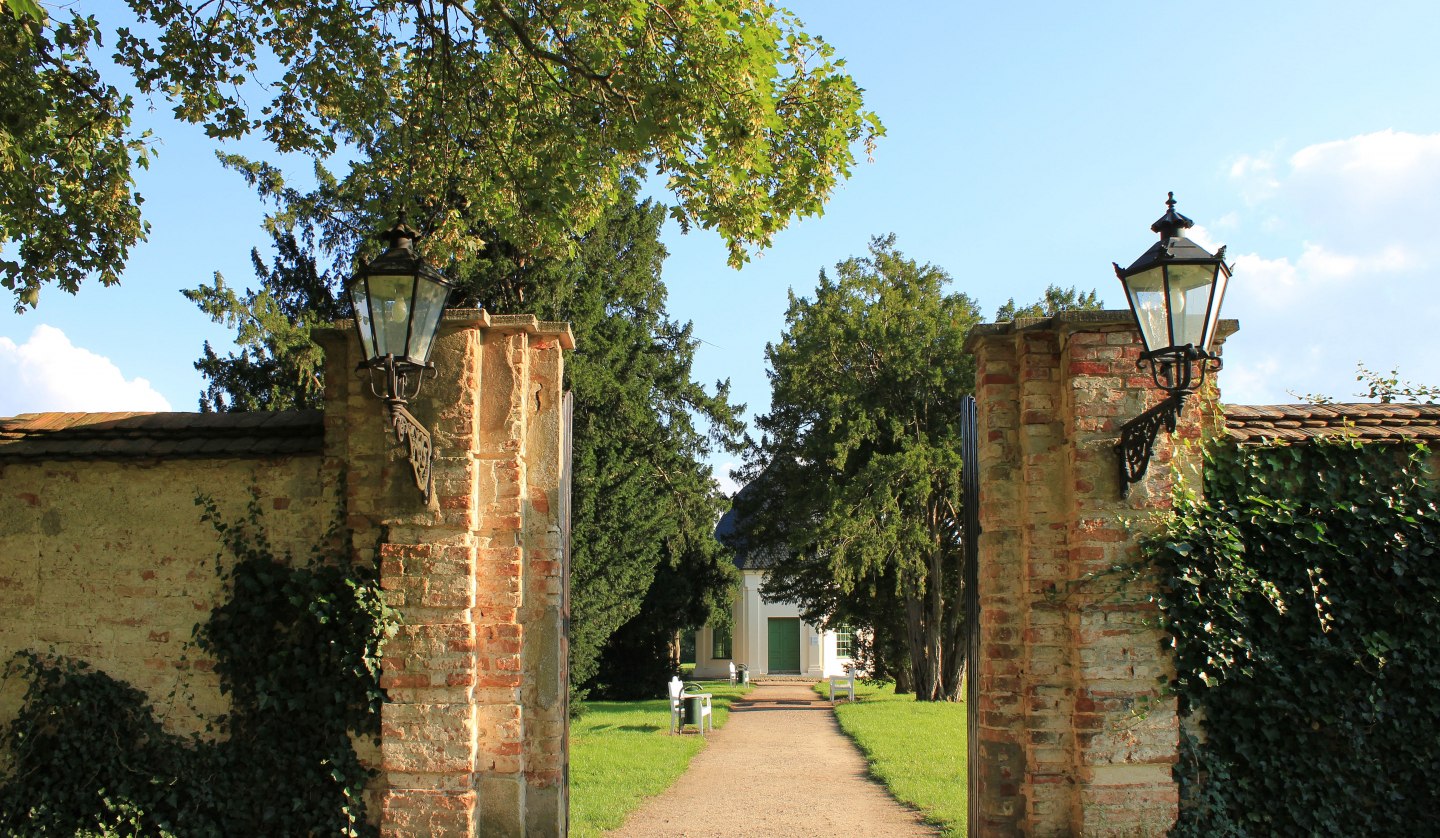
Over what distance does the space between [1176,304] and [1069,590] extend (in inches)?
62.8

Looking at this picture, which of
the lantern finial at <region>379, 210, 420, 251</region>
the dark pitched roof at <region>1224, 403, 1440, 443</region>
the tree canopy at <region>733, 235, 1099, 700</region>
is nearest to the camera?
the lantern finial at <region>379, 210, 420, 251</region>

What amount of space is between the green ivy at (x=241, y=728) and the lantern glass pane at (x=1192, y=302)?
13.9 ft

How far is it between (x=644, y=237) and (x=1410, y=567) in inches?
514

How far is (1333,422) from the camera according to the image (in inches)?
227

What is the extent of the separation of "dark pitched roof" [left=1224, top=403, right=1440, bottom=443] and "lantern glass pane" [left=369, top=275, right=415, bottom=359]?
14.6 ft

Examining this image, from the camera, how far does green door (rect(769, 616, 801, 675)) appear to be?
38594mm

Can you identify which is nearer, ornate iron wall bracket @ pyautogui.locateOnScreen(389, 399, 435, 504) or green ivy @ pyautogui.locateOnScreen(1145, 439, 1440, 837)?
ornate iron wall bracket @ pyautogui.locateOnScreen(389, 399, 435, 504)

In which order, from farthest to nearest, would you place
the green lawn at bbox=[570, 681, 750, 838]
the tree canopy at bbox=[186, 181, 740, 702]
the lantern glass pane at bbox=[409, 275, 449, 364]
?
the tree canopy at bbox=[186, 181, 740, 702] < the green lawn at bbox=[570, 681, 750, 838] < the lantern glass pane at bbox=[409, 275, 449, 364]

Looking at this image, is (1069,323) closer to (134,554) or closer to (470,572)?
(470,572)

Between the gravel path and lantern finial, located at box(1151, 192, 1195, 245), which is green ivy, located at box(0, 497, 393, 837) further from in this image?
lantern finial, located at box(1151, 192, 1195, 245)

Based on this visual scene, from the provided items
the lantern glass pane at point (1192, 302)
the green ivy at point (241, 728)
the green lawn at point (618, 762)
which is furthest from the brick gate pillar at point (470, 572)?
the lantern glass pane at point (1192, 302)

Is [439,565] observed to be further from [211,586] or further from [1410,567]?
[1410,567]

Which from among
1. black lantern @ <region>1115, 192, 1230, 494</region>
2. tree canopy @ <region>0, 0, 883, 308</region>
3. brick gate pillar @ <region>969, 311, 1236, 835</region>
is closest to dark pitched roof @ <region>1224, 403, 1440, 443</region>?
brick gate pillar @ <region>969, 311, 1236, 835</region>

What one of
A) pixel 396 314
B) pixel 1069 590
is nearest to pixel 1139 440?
pixel 1069 590
